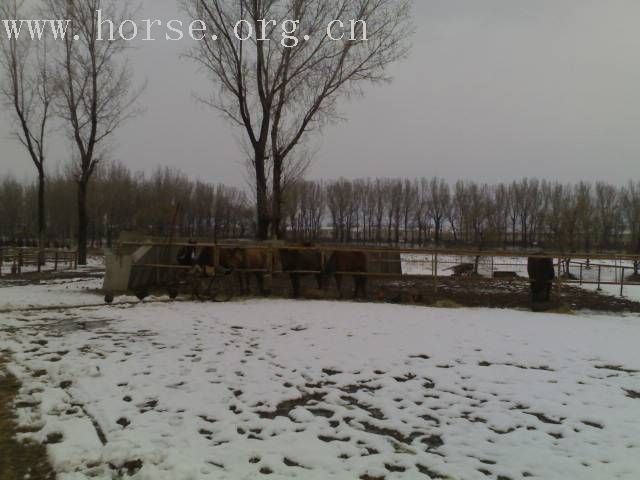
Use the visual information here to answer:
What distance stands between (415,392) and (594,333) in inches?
199

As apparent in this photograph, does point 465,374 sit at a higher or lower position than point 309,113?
lower

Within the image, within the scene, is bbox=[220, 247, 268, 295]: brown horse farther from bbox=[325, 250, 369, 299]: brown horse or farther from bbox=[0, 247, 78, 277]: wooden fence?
bbox=[0, 247, 78, 277]: wooden fence

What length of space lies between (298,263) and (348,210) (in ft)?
209

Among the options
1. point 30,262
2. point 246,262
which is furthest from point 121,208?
point 246,262

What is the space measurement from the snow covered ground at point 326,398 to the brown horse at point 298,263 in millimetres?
4120

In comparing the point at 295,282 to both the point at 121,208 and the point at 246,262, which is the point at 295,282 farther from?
the point at 121,208

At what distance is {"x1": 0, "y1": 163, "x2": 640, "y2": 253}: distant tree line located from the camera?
5431 cm

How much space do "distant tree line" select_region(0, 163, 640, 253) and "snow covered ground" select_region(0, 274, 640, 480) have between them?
148ft

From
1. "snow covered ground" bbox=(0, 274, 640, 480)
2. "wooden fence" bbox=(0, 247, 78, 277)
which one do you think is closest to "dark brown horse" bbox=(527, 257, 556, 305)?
"snow covered ground" bbox=(0, 274, 640, 480)

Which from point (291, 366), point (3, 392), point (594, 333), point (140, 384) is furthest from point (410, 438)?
point (594, 333)

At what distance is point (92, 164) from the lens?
23266 millimetres

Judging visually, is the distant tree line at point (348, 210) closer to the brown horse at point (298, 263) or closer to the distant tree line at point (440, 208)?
the distant tree line at point (440, 208)

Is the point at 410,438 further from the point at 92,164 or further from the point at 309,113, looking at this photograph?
the point at 92,164

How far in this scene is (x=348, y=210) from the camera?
76375 mm
